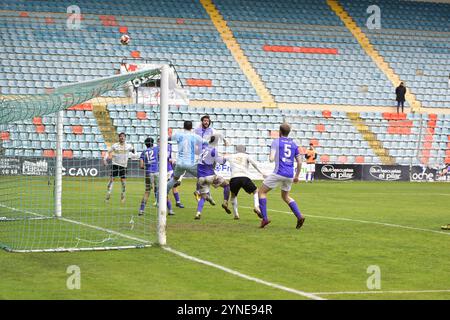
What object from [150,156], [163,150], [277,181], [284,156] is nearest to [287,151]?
[284,156]

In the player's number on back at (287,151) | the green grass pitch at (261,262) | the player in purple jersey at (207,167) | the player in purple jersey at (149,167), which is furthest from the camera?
the player in purple jersey at (149,167)

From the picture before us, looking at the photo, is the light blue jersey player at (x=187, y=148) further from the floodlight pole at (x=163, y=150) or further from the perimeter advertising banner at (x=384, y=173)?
the perimeter advertising banner at (x=384, y=173)

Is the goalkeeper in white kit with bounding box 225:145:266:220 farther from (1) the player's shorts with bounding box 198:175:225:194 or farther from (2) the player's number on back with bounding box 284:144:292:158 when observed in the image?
(2) the player's number on back with bounding box 284:144:292:158

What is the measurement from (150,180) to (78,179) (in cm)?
1433

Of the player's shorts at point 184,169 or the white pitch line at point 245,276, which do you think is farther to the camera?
the player's shorts at point 184,169

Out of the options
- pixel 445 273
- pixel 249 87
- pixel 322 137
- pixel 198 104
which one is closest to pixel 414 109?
pixel 322 137

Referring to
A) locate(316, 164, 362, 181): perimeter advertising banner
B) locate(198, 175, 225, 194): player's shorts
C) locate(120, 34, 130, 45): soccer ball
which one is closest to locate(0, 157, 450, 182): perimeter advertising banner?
locate(316, 164, 362, 181): perimeter advertising banner

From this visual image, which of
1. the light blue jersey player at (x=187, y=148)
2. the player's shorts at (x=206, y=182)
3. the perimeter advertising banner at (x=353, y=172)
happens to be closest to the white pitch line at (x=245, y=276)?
the player's shorts at (x=206, y=182)

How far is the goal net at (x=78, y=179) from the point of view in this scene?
46.0 ft

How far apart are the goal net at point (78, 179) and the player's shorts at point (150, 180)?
0.42 feet

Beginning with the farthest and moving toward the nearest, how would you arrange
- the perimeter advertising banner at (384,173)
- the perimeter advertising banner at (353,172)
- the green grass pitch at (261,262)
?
the perimeter advertising banner at (384,173) < the perimeter advertising banner at (353,172) < the green grass pitch at (261,262)

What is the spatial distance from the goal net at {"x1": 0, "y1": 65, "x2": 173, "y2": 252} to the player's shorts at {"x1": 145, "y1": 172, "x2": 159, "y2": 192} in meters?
0.13

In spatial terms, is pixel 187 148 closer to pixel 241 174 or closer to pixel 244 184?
pixel 241 174

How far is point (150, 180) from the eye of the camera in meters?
19.4
